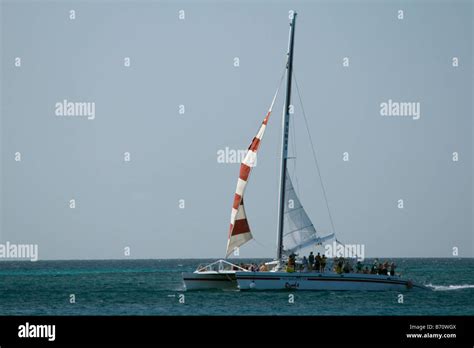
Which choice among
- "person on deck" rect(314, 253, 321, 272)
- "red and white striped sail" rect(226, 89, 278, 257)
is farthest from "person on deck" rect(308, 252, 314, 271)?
"red and white striped sail" rect(226, 89, 278, 257)

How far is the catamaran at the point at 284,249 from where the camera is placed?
56.6 metres

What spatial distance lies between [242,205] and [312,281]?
6347mm

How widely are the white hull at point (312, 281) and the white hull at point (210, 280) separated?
5.38 feet

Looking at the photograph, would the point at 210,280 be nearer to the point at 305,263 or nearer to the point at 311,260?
the point at 305,263

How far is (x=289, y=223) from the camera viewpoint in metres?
58.9

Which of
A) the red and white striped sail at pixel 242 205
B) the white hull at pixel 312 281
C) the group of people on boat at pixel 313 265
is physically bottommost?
the white hull at pixel 312 281

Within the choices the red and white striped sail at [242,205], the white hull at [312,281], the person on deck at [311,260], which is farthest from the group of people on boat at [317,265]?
the red and white striped sail at [242,205]

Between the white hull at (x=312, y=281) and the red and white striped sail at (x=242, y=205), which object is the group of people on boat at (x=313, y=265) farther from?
the red and white striped sail at (x=242, y=205)

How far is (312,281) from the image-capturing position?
56.9 m

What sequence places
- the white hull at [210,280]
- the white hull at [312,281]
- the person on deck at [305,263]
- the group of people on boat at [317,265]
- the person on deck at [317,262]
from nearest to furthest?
1. the white hull at [312,281]
2. the group of people on boat at [317,265]
3. the white hull at [210,280]
4. the person on deck at [305,263]
5. the person on deck at [317,262]
